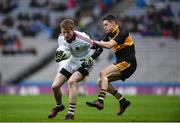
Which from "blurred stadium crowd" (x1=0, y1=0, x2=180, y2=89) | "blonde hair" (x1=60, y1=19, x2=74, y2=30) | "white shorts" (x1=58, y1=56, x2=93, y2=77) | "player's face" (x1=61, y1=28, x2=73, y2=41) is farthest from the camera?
"blurred stadium crowd" (x1=0, y1=0, x2=180, y2=89)

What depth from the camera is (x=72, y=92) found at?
604 inches

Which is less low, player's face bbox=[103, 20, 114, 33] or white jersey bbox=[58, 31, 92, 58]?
player's face bbox=[103, 20, 114, 33]

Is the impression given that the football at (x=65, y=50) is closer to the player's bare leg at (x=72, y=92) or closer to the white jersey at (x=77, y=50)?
the white jersey at (x=77, y=50)

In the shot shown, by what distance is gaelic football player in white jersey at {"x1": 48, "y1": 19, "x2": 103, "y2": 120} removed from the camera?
15383 millimetres

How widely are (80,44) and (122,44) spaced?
3.96 feet

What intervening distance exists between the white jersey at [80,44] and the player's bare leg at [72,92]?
1.65 ft

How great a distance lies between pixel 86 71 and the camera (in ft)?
51.9

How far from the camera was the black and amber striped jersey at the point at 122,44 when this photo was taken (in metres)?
16.2

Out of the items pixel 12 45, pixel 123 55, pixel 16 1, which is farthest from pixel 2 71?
pixel 123 55

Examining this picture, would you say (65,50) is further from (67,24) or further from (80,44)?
(67,24)

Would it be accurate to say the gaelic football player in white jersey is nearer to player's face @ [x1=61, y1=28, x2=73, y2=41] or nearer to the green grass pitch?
player's face @ [x1=61, y1=28, x2=73, y2=41]

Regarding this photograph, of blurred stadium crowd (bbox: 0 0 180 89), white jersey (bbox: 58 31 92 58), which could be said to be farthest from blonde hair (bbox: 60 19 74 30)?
blurred stadium crowd (bbox: 0 0 180 89)

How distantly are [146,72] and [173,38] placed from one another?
7.91 ft

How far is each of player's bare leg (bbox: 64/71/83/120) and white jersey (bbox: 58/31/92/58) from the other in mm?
504
